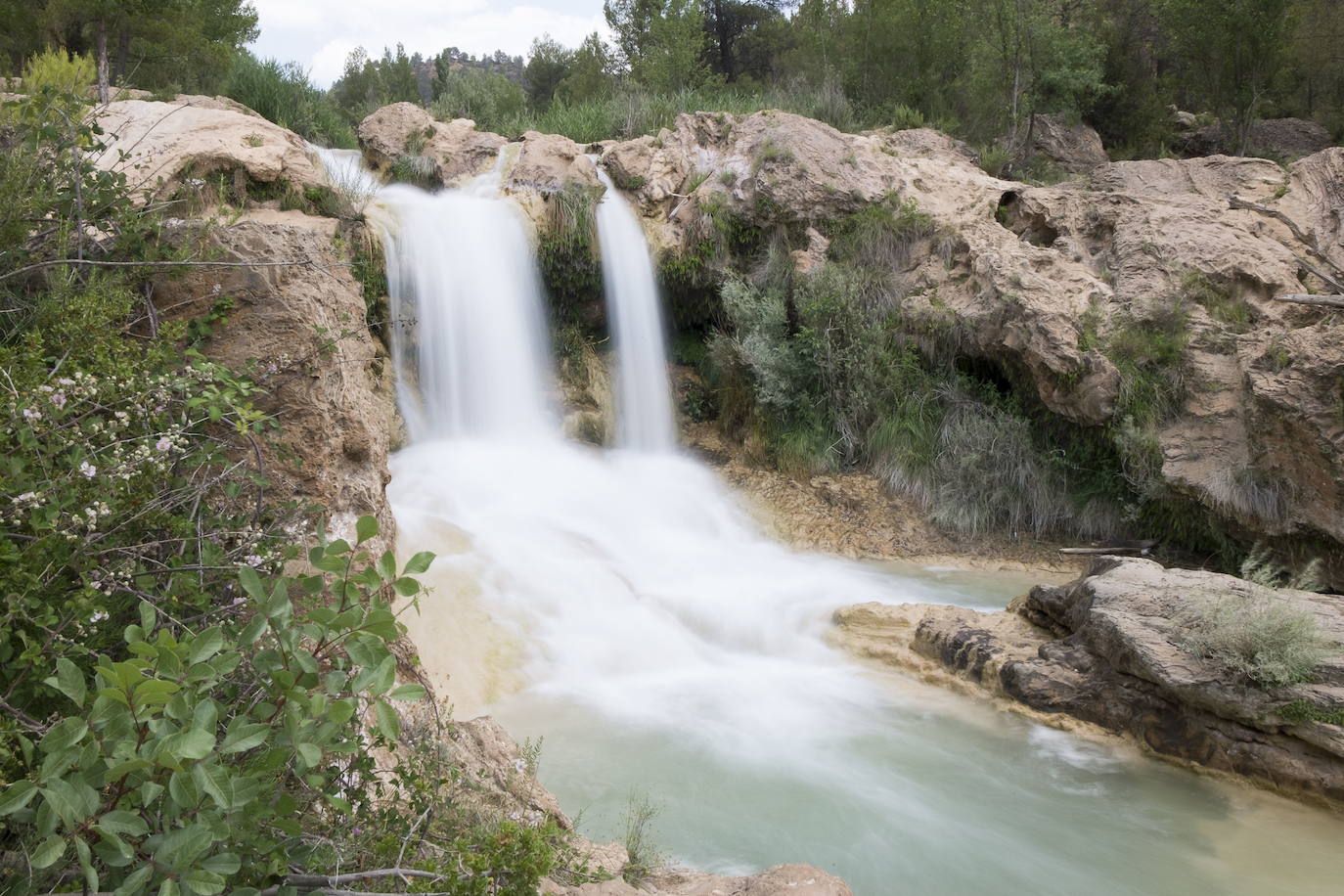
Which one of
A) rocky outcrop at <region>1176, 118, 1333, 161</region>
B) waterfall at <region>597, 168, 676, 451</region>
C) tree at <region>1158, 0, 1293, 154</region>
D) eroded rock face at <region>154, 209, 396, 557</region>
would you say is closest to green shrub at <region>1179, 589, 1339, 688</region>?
eroded rock face at <region>154, 209, 396, 557</region>

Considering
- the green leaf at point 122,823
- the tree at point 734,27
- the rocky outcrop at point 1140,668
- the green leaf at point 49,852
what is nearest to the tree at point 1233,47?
the tree at point 734,27

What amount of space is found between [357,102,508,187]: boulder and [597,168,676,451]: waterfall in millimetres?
1857

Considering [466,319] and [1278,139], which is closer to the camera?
[466,319]

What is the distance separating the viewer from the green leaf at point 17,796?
148cm

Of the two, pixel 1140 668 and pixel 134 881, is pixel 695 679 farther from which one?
pixel 134 881

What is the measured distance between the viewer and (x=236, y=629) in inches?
98.8

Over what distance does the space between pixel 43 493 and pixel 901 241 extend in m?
9.53

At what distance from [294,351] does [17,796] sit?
114 inches

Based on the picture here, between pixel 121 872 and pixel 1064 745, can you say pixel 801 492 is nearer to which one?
pixel 1064 745

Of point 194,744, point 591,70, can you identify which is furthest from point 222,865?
point 591,70

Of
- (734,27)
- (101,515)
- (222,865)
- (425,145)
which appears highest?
(734,27)

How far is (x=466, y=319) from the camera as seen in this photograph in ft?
31.5

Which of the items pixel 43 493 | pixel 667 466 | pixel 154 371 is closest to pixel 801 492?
pixel 667 466

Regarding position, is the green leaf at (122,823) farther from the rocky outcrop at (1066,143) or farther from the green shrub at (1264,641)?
the rocky outcrop at (1066,143)
